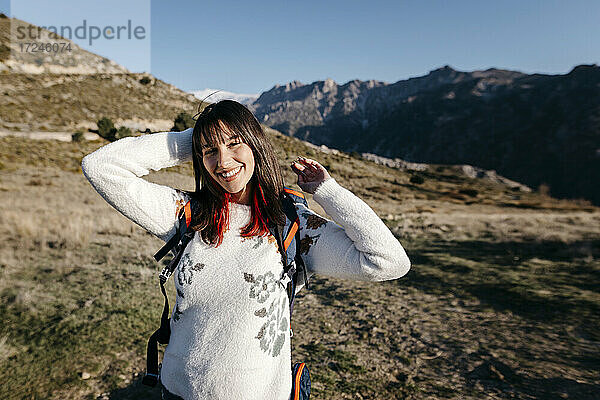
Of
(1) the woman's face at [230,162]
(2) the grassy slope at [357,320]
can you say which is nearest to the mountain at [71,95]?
(2) the grassy slope at [357,320]

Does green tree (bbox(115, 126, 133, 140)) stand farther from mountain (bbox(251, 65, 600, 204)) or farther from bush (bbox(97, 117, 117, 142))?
mountain (bbox(251, 65, 600, 204))

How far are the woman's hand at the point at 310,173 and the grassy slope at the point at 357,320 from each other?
3.33 m

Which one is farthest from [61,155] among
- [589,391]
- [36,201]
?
[589,391]

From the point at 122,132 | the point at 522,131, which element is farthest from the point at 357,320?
the point at 522,131

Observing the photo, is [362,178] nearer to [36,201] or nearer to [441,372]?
[36,201]

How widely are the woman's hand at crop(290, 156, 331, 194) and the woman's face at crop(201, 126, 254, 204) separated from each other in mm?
243

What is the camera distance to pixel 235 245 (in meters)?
1.67

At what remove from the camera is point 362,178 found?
4328 centimetres

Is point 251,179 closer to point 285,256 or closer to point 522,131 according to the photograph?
point 285,256

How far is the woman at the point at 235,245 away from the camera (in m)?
1.52

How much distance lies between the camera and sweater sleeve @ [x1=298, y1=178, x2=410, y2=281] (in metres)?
1.54

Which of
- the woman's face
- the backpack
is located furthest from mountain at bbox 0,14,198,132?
the woman's face

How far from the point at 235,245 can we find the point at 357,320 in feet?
16.6

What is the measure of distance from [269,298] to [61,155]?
32.6 meters
